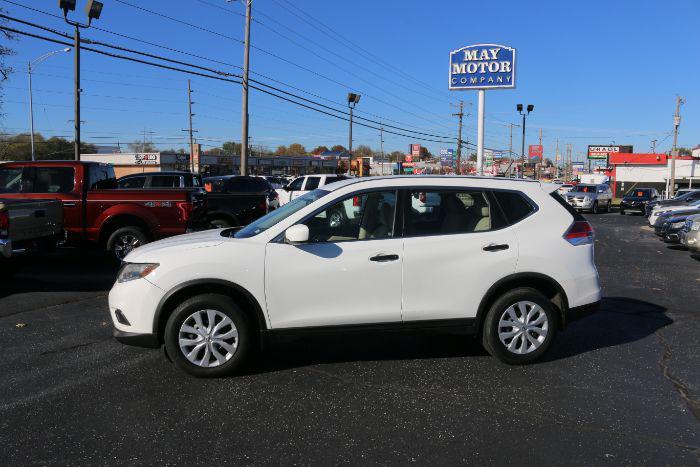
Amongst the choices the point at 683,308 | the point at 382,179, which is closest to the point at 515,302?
the point at 382,179

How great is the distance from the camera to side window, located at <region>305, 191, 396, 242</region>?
478cm

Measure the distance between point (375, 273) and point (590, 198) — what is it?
31.3 m

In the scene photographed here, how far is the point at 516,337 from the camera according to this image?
5004mm

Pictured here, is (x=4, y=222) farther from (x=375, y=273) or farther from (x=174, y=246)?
(x=375, y=273)

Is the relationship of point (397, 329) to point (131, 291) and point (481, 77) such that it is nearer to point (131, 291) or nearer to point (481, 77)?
point (131, 291)

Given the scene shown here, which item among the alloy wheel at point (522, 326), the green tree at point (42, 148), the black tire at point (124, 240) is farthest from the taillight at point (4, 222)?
the green tree at point (42, 148)

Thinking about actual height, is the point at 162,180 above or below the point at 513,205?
above

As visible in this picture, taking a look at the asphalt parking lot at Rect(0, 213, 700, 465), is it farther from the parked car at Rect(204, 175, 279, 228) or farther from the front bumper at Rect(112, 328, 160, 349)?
the parked car at Rect(204, 175, 279, 228)

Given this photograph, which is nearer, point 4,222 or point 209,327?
point 209,327

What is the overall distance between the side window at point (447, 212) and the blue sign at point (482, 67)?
67.5ft

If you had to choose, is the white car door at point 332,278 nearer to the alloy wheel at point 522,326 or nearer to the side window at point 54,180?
the alloy wheel at point 522,326

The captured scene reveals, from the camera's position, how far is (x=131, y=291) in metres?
4.62

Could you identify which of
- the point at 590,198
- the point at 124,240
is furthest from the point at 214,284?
the point at 590,198

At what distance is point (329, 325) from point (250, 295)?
2.37 feet
